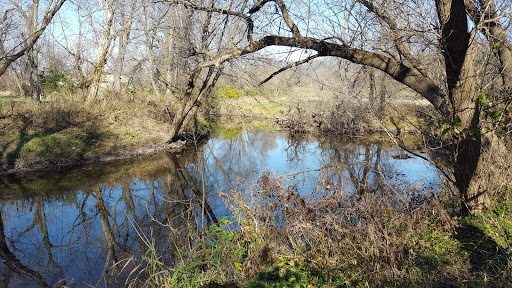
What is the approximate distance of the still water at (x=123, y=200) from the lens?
538cm

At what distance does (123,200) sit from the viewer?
8453 millimetres

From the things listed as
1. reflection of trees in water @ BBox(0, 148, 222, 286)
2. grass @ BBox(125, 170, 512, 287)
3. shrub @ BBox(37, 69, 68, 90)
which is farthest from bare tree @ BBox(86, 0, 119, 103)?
Answer: grass @ BBox(125, 170, 512, 287)

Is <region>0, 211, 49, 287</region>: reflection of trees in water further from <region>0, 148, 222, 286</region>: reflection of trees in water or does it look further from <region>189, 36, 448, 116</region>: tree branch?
<region>189, 36, 448, 116</region>: tree branch

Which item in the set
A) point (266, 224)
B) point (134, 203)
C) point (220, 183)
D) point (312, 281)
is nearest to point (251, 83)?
point (220, 183)

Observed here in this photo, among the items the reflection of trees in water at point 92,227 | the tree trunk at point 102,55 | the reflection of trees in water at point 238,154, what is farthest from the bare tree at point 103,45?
the reflection of trees in water at point 92,227

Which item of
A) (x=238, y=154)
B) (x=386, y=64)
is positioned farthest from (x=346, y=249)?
(x=238, y=154)

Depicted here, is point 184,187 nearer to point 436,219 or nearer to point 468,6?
point 436,219

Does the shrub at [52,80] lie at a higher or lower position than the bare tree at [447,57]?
higher

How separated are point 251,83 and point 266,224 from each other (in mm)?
7442

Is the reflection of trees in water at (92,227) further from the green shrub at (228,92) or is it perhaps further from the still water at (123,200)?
the green shrub at (228,92)

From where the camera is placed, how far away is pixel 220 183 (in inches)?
375

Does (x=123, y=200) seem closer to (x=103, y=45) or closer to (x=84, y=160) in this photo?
(x=84, y=160)

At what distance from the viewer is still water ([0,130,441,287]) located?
538cm

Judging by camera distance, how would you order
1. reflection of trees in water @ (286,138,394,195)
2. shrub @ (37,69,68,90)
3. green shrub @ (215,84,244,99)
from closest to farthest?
reflection of trees in water @ (286,138,394,195)
shrub @ (37,69,68,90)
green shrub @ (215,84,244,99)
